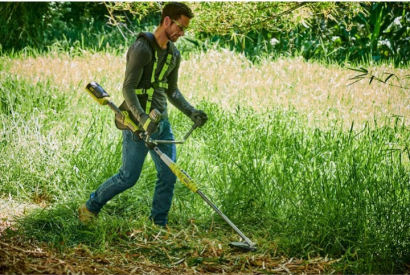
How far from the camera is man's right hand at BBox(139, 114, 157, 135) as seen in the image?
3.62 m

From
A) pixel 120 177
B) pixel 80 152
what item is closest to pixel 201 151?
pixel 80 152

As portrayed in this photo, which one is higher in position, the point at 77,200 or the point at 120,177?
the point at 120,177

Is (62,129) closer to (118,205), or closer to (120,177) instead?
(118,205)

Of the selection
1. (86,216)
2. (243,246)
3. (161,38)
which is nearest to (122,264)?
(86,216)

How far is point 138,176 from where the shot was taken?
13.0 feet

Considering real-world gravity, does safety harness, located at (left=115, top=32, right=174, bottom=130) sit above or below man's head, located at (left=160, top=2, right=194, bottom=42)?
below

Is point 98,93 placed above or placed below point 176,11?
below

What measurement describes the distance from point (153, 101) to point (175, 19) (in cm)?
52

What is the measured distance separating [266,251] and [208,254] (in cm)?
35

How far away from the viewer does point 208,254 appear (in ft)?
12.5

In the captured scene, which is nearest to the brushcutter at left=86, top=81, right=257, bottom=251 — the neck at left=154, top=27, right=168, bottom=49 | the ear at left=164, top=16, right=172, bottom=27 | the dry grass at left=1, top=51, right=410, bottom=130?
the neck at left=154, top=27, right=168, bottom=49

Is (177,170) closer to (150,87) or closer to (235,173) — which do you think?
(150,87)

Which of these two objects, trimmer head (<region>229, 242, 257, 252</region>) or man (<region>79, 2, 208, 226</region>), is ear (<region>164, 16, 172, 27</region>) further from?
trimmer head (<region>229, 242, 257, 252</region>)

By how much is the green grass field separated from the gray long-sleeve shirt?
0.75 meters
